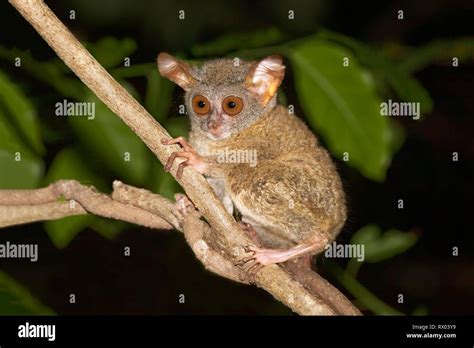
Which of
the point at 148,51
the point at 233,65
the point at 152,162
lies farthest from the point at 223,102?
the point at 148,51

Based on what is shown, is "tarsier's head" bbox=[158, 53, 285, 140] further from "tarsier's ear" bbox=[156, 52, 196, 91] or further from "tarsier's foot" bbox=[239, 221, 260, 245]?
"tarsier's foot" bbox=[239, 221, 260, 245]

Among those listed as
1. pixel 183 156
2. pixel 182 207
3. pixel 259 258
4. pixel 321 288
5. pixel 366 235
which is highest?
pixel 183 156

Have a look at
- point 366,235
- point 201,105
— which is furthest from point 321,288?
point 201,105

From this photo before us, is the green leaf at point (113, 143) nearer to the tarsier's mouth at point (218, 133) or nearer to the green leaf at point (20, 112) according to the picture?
the green leaf at point (20, 112)

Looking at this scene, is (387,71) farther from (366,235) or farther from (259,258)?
(259,258)

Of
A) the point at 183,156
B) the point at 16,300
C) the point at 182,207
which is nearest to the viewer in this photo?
the point at 183,156

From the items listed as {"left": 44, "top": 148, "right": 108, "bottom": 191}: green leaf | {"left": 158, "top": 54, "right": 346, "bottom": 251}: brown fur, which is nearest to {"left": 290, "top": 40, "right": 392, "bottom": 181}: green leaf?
{"left": 158, "top": 54, "right": 346, "bottom": 251}: brown fur
